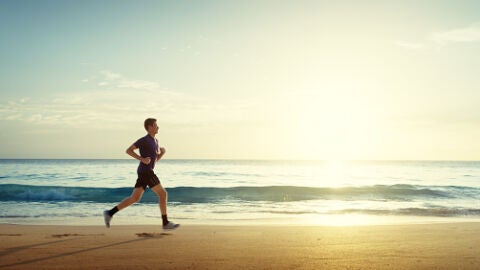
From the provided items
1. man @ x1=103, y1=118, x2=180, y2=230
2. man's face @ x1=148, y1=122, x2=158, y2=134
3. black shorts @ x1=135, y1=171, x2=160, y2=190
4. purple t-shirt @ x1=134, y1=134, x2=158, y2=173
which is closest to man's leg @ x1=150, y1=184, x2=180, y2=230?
man @ x1=103, y1=118, x2=180, y2=230

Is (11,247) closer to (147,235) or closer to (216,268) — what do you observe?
(147,235)

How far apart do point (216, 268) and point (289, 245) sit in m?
1.86

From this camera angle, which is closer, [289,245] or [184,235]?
[289,245]

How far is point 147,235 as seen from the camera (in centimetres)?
766

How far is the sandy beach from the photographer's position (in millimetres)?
5055

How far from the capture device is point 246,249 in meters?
6.10

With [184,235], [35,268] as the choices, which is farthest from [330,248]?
[35,268]

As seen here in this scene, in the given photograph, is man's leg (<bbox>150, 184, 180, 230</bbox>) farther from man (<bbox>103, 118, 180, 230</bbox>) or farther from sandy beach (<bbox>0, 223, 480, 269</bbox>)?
sandy beach (<bbox>0, 223, 480, 269</bbox>)

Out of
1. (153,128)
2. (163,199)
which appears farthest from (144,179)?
(153,128)

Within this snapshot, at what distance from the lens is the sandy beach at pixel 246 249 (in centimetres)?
505

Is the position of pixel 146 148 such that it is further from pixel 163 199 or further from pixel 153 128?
pixel 163 199

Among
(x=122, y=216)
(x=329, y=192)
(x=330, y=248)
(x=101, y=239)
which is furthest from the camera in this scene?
(x=329, y=192)

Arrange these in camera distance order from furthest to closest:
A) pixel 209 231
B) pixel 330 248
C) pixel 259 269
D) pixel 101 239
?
1. pixel 209 231
2. pixel 101 239
3. pixel 330 248
4. pixel 259 269

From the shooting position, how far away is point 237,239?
714cm
